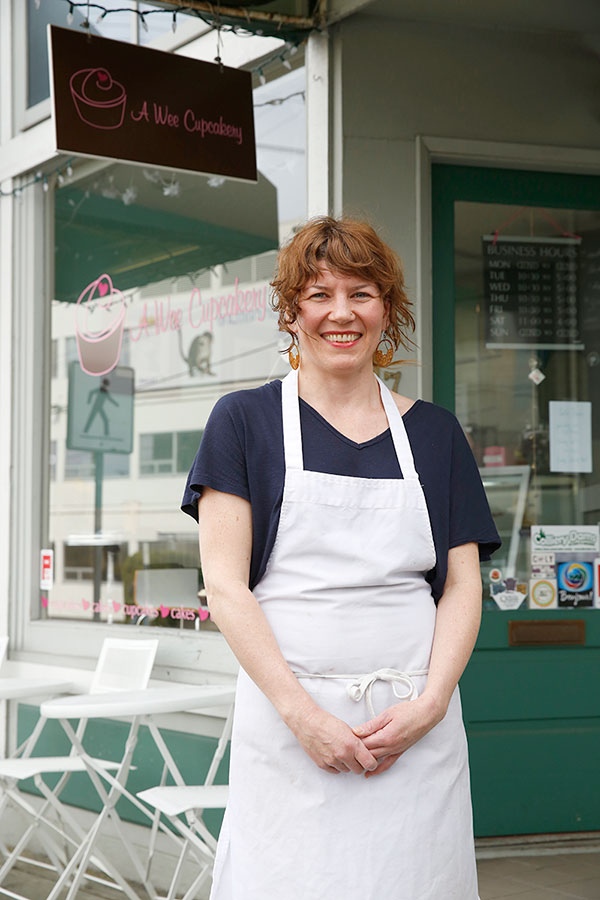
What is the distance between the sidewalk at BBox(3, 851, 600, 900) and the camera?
3.94m

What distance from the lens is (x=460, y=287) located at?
14.7ft

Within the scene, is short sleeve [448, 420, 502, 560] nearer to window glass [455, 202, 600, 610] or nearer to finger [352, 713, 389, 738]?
finger [352, 713, 389, 738]

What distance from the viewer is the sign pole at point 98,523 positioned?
5.41 metres

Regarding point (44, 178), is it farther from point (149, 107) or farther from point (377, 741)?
point (377, 741)

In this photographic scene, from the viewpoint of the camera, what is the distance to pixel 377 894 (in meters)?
1.92

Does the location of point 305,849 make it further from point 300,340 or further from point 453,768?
point 300,340

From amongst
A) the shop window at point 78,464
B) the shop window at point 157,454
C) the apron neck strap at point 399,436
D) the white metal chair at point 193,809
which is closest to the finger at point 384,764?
the apron neck strap at point 399,436

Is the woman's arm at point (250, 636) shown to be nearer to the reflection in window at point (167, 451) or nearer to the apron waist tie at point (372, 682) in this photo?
the apron waist tie at point (372, 682)

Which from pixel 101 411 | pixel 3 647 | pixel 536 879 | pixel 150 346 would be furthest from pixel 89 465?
pixel 536 879

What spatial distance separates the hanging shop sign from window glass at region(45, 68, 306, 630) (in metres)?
0.80

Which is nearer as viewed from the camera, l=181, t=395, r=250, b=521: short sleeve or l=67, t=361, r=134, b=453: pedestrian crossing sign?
l=181, t=395, r=250, b=521: short sleeve

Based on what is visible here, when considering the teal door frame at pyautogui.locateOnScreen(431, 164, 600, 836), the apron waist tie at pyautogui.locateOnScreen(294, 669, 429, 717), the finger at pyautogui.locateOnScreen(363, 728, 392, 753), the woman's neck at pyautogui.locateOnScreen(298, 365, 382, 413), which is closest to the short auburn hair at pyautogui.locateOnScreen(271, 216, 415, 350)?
the woman's neck at pyautogui.locateOnScreen(298, 365, 382, 413)

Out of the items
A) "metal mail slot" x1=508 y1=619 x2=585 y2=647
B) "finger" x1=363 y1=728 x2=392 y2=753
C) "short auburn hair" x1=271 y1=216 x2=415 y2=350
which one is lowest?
"metal mail slot" x1=508 y1=619 x2=585 y2=647

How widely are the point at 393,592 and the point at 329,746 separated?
0.96 feet
